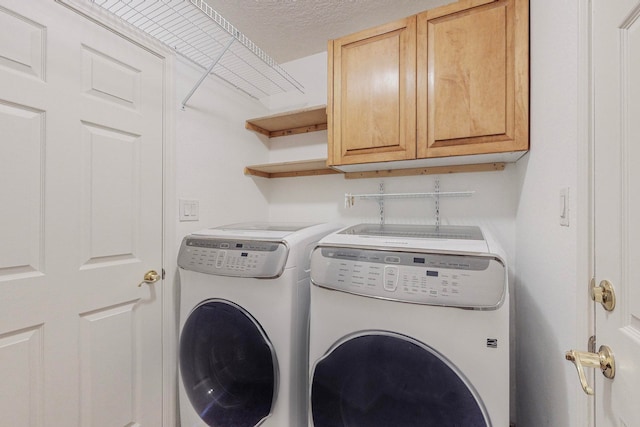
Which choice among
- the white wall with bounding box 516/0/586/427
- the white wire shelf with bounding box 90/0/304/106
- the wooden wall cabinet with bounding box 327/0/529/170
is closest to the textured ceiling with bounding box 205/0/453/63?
the white wire shelf with bounding box 90/0/304/106

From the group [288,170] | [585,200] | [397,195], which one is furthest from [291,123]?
[585,200]

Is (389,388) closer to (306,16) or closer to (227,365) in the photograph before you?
(227,365)

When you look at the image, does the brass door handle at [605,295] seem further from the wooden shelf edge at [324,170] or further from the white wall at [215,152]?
the white wall at [215,152]

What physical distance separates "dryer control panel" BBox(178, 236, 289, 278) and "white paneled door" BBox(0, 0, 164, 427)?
0.25 m

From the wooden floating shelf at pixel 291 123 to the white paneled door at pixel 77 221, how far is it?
27.2 inches

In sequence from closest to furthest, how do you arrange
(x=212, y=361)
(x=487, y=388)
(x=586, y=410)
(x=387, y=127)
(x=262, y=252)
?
(x=586, y=410), (x=487, y=388), (x=262, y=252), (x=212, y=361), (x=387, y=127)

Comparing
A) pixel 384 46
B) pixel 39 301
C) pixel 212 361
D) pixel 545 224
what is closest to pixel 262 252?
pixel 212 361

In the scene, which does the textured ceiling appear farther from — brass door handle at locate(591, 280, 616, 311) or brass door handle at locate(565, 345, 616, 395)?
brass door handle at locate(565, 345, 616, 395)

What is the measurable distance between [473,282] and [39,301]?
1525 mm

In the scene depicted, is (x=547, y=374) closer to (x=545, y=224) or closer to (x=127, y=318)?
(x=545, y=224)

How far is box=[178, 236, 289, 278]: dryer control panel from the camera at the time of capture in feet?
3.74

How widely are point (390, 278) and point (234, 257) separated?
684mm

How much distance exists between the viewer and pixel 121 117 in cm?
127

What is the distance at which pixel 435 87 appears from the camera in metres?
1.28
